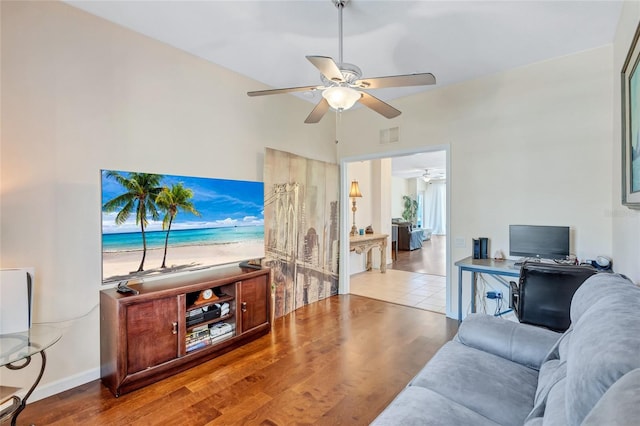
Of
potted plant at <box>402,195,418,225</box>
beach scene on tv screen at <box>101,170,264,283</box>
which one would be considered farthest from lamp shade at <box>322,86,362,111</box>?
potted plant at <box>402,195,418,225</box>

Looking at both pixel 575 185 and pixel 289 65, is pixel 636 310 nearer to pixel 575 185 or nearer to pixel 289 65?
pixel 575 185

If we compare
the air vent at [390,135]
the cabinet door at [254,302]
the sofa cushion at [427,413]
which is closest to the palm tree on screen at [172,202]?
the cabinet door at [254,302]

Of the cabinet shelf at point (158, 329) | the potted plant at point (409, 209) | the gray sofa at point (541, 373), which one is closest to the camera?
the gray sofa at point (541, 373)

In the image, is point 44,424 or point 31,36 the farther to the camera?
point 31,36

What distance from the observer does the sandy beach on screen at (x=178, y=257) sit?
7.80 feet

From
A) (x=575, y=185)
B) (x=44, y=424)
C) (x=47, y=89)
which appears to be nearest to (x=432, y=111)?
(x=575, y=185)

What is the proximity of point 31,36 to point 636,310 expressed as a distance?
12.0ft

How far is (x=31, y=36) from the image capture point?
2102mm

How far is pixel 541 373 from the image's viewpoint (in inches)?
55.4

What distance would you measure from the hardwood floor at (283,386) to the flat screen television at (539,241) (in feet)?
3.84

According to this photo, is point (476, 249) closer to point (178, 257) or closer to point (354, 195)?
point (354, 195)

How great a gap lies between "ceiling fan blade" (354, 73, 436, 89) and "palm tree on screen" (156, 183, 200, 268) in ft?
5.98

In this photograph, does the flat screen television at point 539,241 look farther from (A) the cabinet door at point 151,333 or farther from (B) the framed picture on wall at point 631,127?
(A) the cabinet door at point 151,333

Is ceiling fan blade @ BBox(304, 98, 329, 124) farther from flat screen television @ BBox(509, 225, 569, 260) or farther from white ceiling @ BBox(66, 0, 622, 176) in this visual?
flat screen television @ BBox(509, 225, 569, 260)
